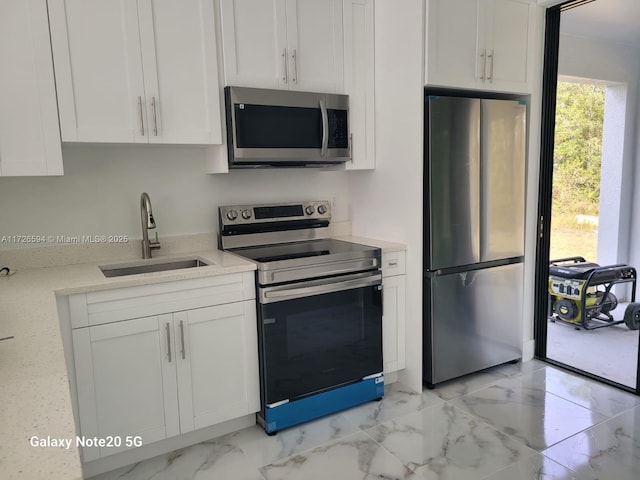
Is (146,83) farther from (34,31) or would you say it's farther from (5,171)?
(5,171)

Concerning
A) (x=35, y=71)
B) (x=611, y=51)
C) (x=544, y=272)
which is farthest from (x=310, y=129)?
(x=611, y=51)

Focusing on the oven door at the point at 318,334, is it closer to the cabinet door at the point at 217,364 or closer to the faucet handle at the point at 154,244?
the cabinet door at the point at 217,364

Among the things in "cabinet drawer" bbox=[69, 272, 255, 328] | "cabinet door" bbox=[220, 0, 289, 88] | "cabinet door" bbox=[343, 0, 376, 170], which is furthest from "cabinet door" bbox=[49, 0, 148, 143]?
"cabinet door" bbox=[343, 0, 376, 170]

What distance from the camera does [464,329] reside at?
289 centimetres

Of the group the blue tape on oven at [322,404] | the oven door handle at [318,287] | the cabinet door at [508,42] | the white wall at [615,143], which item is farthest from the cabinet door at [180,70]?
the white wall at [615,143]

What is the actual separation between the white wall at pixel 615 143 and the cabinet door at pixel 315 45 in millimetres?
2062

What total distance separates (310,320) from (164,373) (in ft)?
2.41

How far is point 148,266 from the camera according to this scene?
2.54 metres

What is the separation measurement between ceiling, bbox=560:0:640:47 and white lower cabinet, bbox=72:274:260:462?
9.98ft

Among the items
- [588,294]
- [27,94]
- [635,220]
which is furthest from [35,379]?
[635,220]

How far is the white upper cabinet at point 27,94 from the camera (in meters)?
1.97

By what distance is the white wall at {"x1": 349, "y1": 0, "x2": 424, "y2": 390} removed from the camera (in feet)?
8.52

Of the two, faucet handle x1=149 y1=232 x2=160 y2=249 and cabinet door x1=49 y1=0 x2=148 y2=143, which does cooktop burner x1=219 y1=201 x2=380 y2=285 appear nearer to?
faucet handle x1=149 y1=232 x2=160 y2=249

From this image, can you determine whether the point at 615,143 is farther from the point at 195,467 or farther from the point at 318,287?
the point at 195,467
